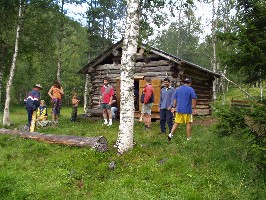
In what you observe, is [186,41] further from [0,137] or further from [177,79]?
[0,137]

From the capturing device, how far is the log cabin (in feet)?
46.1

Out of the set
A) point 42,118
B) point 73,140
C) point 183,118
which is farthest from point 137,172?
point 42,118

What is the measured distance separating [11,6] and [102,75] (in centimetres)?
644

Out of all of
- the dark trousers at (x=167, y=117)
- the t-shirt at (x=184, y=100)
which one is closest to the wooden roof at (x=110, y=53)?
the dark trousers at (x=167, y=117)

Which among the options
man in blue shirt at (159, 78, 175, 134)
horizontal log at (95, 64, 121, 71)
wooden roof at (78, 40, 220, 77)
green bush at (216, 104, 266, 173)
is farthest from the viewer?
horizontal log at (95, 64, 121, 71)

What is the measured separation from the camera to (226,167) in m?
5.91

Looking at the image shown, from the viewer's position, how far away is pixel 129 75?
7391mm

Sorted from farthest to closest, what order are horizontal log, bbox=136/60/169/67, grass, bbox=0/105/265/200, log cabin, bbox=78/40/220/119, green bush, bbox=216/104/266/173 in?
horizontal log, bbox=136/60/169/67
log cabin, bbox=78/40/220/119
grass, bbox=0/105/265/200
green bush, bbox=216/104/266/173

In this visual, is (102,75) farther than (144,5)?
Yes

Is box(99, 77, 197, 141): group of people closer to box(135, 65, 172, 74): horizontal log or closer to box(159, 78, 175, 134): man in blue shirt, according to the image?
box(159, 78, 175, 134): man in blue shirt

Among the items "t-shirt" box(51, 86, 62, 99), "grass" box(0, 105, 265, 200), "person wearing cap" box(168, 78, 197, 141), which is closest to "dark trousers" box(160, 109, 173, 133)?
"person wearing cap" box(168, 78, 197, 141)

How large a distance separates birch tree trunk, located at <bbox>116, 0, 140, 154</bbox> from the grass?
0.53m

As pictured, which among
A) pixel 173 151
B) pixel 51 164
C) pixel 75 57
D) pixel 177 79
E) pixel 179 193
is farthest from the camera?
pixel 75 57

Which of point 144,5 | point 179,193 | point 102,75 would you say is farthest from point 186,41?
point 179,193
